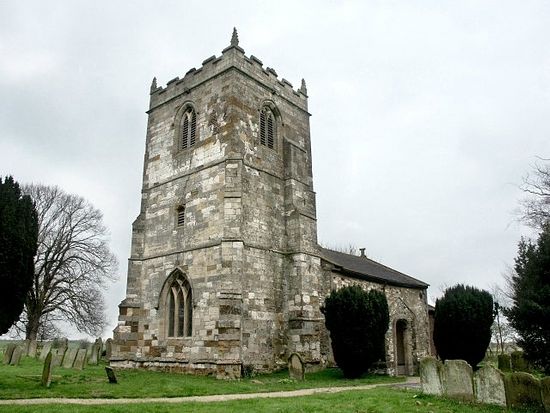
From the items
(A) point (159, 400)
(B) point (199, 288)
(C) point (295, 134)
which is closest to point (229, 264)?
(B) point (199, 288)

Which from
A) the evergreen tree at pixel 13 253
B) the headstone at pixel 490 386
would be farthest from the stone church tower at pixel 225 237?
the headstone at pixel 490 386

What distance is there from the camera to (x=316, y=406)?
370 inches

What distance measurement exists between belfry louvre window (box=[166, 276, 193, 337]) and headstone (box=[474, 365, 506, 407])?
415 inches

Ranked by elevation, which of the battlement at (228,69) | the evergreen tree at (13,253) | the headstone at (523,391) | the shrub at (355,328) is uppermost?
the battlement at (228,69)

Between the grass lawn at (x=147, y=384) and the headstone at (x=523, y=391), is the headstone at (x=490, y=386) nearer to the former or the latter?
the headstone at (x=523, y=391)

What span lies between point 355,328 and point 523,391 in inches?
289

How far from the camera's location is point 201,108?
19984mm

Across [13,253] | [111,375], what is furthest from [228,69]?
[111,375]

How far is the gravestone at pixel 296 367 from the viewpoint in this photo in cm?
1568

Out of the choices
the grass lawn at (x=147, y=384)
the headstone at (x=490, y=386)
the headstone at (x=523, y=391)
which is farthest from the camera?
the grass lawn at (x=147, y=384)

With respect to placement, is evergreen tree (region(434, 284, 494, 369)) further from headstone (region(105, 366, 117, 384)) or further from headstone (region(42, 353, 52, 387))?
headstone (region(42, 353, 52, 387))

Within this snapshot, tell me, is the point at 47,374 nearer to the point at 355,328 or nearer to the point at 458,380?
the point at 355,328

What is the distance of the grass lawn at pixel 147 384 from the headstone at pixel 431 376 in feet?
12.2

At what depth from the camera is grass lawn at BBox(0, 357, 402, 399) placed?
1102 cm
